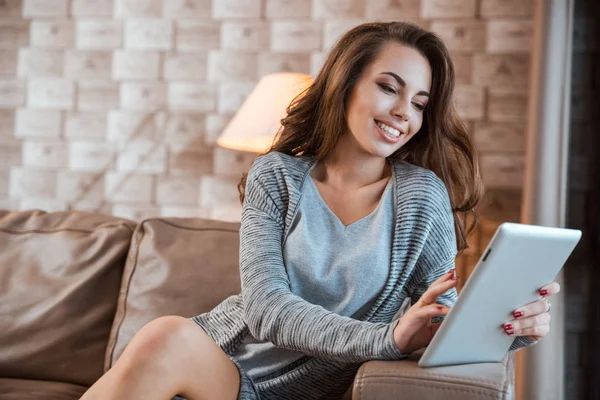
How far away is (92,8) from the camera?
2979mm

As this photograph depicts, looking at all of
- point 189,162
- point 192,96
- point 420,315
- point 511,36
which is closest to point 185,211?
point 189,162

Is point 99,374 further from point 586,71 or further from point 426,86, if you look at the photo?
point 586,71

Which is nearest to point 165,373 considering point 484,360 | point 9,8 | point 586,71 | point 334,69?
point 484,360

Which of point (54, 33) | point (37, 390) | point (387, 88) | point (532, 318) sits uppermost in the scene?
point (54, 33)

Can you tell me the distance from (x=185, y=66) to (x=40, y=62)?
619mm

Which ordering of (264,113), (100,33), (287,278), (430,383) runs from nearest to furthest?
(430,383)
(287,278)
(264,113)
(100,33)

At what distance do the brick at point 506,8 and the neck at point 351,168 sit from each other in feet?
4.42

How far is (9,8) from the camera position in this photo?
3023 millimetres

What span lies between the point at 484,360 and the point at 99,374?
3.55 ft

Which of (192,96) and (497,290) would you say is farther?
(192,96)

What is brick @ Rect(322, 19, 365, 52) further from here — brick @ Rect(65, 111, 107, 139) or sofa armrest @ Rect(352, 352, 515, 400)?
sofa armrest @ Rect(352, 352, 515, 400)

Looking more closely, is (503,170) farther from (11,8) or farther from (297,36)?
(11,8)

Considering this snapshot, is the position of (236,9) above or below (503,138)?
above

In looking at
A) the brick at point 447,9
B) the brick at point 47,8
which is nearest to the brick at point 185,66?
the brick at point 47,8
